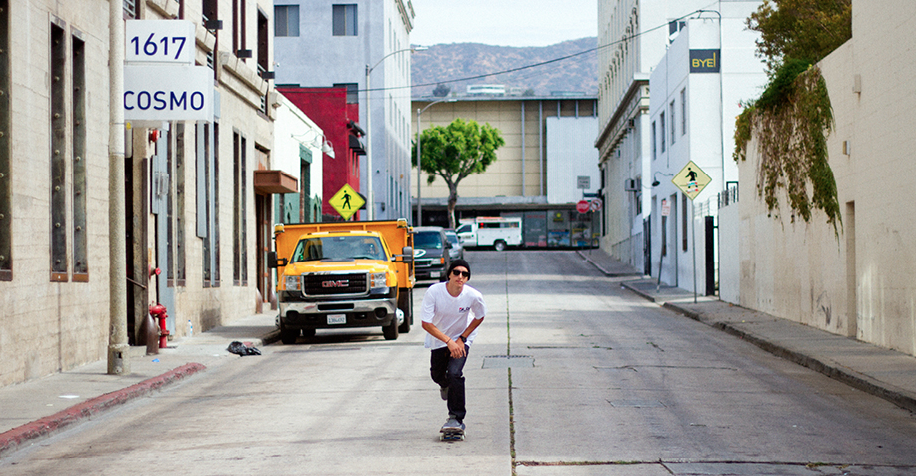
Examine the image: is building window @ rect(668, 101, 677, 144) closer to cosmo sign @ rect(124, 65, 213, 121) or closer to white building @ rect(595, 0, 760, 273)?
white building @ rect(595, 0, 760, 273)

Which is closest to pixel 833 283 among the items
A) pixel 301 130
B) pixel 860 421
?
pixel 860 421

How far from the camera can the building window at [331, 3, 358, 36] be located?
6112 centimetres

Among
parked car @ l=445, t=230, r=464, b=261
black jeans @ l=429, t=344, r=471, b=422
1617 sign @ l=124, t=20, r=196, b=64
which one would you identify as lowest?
black jeans @ l=429, t=344, r=471, b=422

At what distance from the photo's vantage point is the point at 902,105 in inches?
615

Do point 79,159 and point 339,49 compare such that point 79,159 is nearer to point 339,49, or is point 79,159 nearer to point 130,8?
point 130,8

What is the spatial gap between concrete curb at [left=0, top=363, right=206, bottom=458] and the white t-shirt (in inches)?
145

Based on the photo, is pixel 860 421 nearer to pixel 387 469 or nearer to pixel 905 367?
pixel 905 367

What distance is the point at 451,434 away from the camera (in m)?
8.88

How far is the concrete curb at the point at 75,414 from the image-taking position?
916cm

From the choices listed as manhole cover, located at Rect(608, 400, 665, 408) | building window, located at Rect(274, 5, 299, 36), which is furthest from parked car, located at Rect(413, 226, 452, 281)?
building window, located at Rect(274, 5, 299, 36)

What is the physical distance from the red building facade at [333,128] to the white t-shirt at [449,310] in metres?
38.2

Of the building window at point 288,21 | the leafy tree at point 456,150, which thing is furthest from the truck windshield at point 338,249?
the leafy tree at point 456,150

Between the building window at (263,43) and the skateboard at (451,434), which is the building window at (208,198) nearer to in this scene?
the building window at (263,43)

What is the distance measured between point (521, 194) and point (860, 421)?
80.1m
